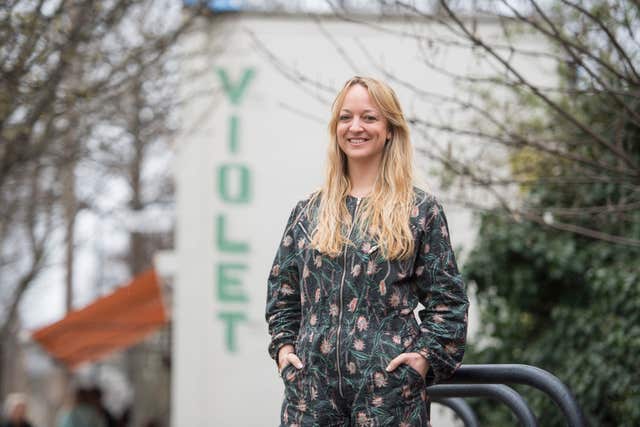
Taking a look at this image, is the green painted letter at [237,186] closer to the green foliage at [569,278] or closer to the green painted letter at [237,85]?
the green painted letter at [237,85]

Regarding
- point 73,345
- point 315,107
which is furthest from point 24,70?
point 73,345

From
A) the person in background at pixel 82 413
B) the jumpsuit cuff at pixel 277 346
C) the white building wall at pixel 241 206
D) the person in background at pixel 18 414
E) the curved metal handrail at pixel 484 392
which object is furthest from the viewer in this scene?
the white building wall at pixel 241 206

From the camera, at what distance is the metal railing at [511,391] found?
2979 mm

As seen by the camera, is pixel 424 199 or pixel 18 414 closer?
pixel 424 199

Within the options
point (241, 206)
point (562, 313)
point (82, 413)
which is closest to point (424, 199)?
point (562, 313)

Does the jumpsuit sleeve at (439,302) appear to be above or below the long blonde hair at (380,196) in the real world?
below

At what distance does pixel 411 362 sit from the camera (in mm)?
2965

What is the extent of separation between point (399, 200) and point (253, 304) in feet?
35.4

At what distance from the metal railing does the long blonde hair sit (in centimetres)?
45

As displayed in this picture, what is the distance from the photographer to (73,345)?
1515 centimetres

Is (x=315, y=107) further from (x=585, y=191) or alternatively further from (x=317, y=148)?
(x=585, y=191)

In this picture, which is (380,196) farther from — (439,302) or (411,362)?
(411,362)

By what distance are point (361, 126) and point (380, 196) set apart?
23 centimetres

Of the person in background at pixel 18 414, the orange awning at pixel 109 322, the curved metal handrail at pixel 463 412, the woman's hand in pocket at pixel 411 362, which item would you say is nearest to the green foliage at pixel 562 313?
the curved metal handrail at pixel 463 412
